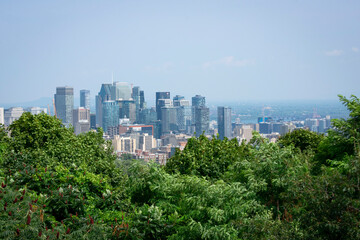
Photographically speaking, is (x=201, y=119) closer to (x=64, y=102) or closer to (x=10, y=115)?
(x=64, y=102)

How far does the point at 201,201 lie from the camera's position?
239 inches

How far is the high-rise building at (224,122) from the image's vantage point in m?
144

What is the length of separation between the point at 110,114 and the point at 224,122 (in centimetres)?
4762

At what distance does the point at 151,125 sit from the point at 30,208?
5961 inches

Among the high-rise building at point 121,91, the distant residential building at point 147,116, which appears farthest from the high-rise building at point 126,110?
the high-rise building at point 121,91

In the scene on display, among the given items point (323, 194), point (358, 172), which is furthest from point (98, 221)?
point (358, 172)

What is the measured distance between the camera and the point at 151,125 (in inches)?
6166

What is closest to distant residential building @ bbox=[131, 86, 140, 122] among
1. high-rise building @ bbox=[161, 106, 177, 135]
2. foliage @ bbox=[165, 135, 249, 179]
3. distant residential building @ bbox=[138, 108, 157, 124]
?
distant residential building @ bbox=[138, 108, 157, 124]

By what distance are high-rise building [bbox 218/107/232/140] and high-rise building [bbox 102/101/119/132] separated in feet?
137

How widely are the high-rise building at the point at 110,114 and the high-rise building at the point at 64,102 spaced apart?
12.6 meters

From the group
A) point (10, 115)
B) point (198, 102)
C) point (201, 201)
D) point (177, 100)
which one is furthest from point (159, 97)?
point (201, 201)

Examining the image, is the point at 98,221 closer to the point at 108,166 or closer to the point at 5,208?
the point at 5,208

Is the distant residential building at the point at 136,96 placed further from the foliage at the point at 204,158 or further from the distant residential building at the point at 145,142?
the foliage at the point at 204,158

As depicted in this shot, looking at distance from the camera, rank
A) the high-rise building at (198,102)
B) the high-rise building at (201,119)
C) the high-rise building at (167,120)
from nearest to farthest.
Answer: the high-rise building at (201,119), the high-rise building at (167,120), the high-rise building at (198,102)
